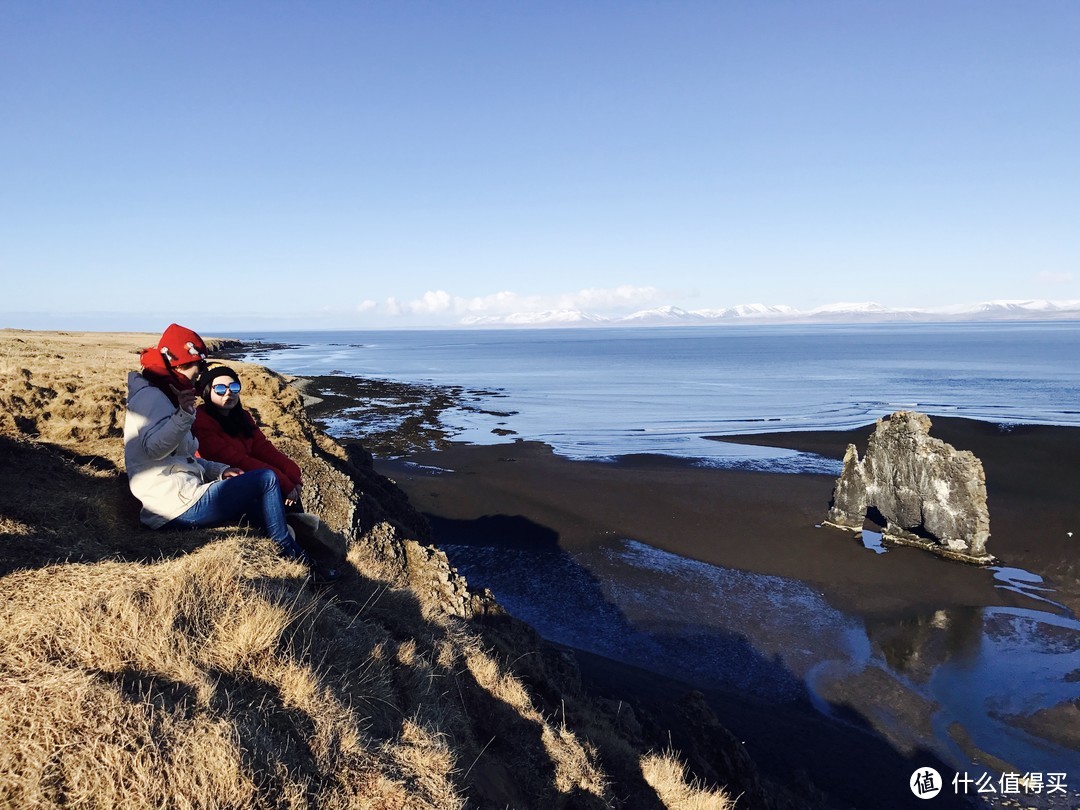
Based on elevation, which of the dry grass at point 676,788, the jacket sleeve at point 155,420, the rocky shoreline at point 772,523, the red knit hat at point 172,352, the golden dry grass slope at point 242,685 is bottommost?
the rocky shoreline at point 772,523

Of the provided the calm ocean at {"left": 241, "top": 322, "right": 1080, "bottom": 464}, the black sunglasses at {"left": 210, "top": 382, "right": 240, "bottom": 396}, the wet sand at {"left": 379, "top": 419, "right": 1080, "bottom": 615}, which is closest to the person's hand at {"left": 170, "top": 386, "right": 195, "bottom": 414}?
the black sunglasses at {"left": 210, "top": 382, "right": 240, "bottom": 396}

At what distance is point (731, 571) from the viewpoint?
18.4 metres

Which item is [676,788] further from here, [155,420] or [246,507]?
[155,420]

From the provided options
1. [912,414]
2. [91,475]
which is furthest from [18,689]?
[912,414]

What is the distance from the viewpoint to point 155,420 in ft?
19.9

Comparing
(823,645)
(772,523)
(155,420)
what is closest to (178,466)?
(155,420)

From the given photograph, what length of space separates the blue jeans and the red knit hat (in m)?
1.29

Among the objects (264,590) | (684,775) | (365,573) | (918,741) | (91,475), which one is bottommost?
(918,741)

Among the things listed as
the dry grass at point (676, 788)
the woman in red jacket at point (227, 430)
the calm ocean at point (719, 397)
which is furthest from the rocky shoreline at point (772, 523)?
the woman in red jacket at point (227, 430)

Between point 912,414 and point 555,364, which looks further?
point 555,364

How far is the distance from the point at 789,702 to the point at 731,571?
6.22m

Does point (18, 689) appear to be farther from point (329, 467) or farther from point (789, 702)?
point (789, 702)

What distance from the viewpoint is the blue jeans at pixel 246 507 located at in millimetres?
6523

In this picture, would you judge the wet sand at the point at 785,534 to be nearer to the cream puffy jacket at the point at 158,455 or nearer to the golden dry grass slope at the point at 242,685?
the golden dry grass slope at the point at 242,685
